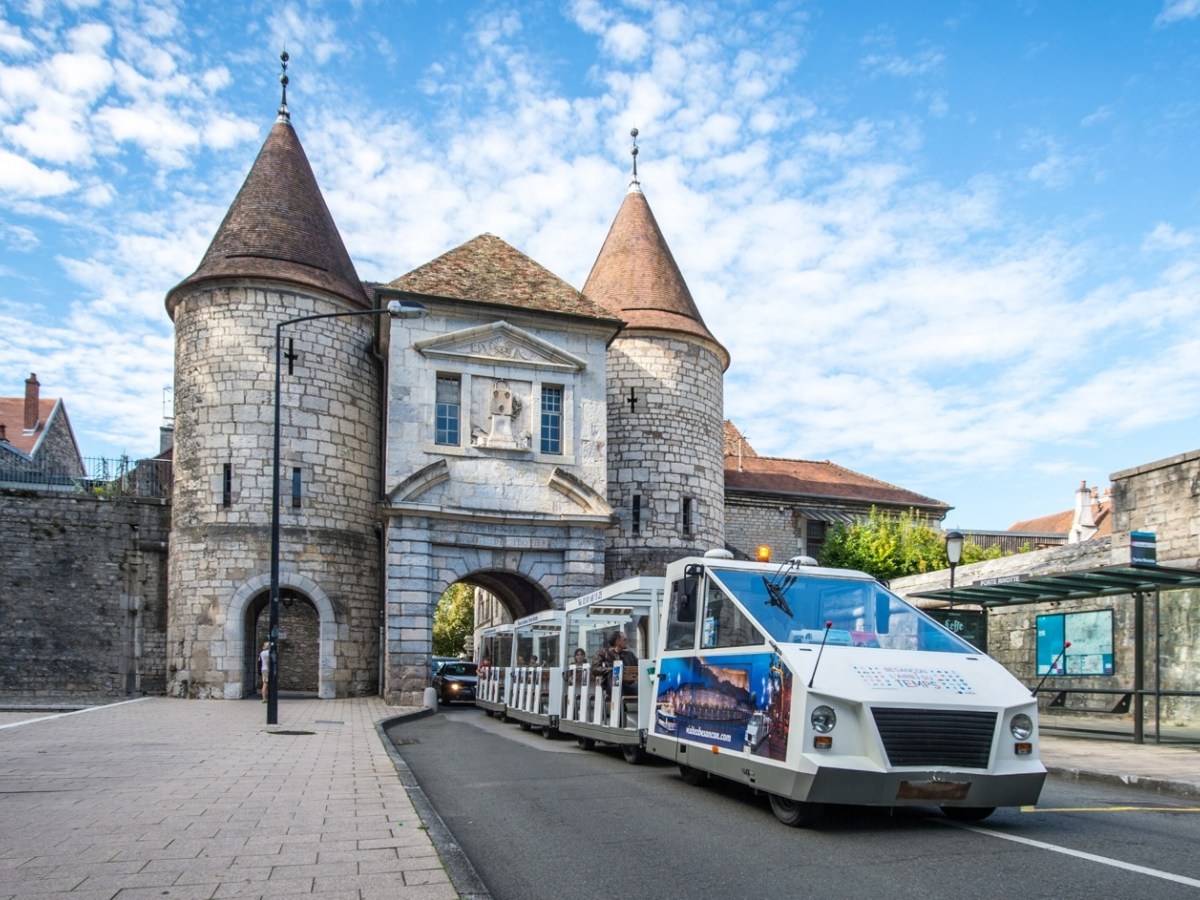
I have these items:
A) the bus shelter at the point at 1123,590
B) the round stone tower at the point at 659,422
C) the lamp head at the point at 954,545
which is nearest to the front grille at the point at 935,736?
the bus shelter at the point at 1123,590

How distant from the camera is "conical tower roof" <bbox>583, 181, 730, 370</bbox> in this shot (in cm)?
3203

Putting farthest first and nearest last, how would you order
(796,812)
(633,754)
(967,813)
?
(633,754)
(967,813)
(796,812)

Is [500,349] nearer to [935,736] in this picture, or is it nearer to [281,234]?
[281,234]

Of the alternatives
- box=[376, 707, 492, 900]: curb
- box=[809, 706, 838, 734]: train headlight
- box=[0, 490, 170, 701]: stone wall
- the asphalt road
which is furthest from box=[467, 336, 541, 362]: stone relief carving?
box=[809, 706, 838, 734]: train headlight

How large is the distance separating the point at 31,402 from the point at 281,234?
32332 mm

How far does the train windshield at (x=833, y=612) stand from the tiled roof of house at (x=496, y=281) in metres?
19.5

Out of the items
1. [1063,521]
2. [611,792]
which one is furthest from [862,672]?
[1063,521]

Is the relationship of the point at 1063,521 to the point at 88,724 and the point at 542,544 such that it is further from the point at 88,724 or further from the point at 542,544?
the point at 88,724

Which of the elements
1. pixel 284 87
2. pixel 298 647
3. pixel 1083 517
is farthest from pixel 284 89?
pixel 1083 517

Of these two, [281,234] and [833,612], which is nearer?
[833,612]

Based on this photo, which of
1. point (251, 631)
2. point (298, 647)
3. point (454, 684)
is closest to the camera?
point (251, 631)

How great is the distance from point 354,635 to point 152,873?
22250 mm

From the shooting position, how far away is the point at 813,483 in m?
44.5

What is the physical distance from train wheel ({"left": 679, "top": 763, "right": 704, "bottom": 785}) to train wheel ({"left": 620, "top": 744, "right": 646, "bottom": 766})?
1826 mm
